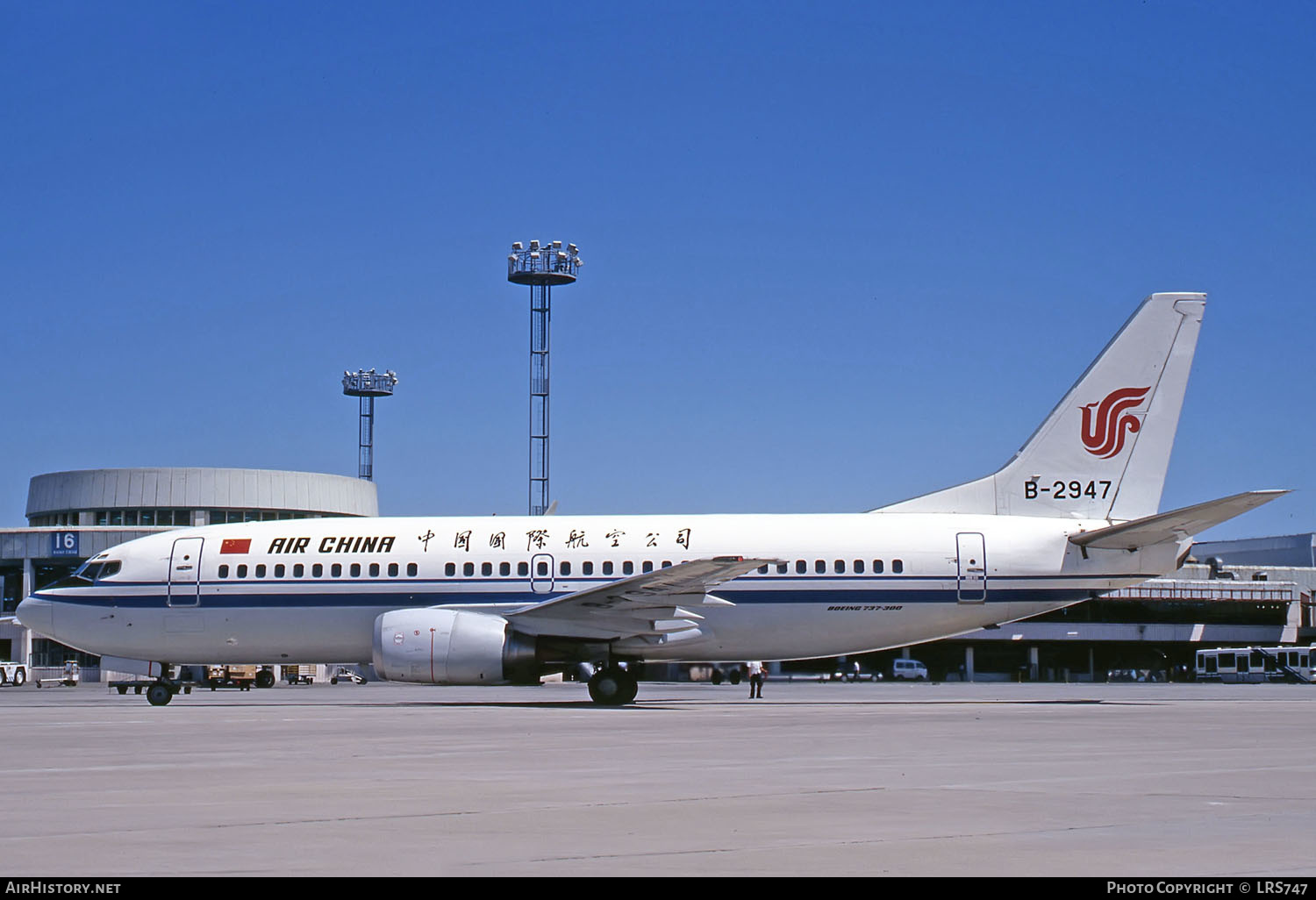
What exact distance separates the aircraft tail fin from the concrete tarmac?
1204 cm

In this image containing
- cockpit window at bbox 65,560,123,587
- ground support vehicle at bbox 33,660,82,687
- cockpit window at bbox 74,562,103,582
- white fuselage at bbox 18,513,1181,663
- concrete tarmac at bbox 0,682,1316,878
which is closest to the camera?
concrete tarmac at bbox 0,682,1316,878

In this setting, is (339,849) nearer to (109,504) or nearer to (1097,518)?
(1097,518)

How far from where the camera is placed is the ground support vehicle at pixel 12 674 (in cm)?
7312

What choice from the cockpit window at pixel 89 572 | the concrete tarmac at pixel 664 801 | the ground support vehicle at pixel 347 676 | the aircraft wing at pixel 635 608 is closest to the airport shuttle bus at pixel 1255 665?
the ground support vehicle at pixel 347 676

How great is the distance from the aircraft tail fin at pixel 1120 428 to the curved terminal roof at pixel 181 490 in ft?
253

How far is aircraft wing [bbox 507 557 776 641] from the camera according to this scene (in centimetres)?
3067

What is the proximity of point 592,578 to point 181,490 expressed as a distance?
7405cm

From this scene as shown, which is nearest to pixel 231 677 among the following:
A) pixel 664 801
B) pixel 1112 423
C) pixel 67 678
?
pixel 67 678

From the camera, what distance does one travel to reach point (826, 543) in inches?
1324

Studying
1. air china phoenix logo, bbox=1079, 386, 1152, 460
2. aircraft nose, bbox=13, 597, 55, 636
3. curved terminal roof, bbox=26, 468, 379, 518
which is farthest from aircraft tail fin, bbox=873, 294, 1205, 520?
curved terminal roof, bbox=26, 468, 379, 518

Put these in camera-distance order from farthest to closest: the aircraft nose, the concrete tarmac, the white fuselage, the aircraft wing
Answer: the aircraft nose → the white fuselage → the aircraft wing → the concrete tarmac

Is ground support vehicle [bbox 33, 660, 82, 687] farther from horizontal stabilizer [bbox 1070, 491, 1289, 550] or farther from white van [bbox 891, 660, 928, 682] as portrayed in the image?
horizontal stabilizer [bbox 1070, 491, 1289, 550]

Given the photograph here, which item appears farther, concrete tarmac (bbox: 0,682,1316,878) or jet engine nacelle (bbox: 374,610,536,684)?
jet engine nacelle (bbox: 374,610,536,684)

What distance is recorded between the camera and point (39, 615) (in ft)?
119
